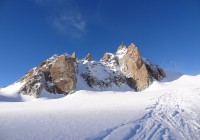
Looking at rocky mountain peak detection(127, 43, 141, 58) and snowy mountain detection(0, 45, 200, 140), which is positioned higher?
rocky mountain peak detection(127, 43, 141, 58)

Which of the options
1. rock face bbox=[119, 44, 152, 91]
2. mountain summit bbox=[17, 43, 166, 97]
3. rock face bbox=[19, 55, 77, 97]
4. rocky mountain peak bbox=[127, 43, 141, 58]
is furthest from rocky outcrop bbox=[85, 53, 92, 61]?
rocky mountain peak bbox=[127, 43, 141, 58]

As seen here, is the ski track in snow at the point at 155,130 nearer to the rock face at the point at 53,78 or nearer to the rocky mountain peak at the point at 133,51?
the rock face at the point at 53,78

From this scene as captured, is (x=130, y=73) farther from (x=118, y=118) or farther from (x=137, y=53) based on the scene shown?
(x=118, y=118)

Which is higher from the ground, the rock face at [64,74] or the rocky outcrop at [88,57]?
the rocky outcrop at [88,57]

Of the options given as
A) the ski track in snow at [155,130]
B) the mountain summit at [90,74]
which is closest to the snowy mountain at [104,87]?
the mountain summit at [90,74]

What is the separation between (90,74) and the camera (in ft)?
178

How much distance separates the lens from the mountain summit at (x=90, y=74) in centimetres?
4869

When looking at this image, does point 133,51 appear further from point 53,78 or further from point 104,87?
point 53,78

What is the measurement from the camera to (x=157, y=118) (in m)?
13.8

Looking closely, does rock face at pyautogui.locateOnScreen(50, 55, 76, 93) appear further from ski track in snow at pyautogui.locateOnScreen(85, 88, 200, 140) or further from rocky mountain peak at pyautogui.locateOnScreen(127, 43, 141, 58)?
ski track in snow at pyautogui.locateOnScreen(85, 88, 200, 140)

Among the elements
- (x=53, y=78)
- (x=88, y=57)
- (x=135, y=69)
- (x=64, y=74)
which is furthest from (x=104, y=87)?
(x=88, y=57)

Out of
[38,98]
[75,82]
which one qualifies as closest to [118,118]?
[38,98]

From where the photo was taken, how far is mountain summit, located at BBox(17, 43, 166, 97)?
48.7 metres

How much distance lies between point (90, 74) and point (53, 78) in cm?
842
